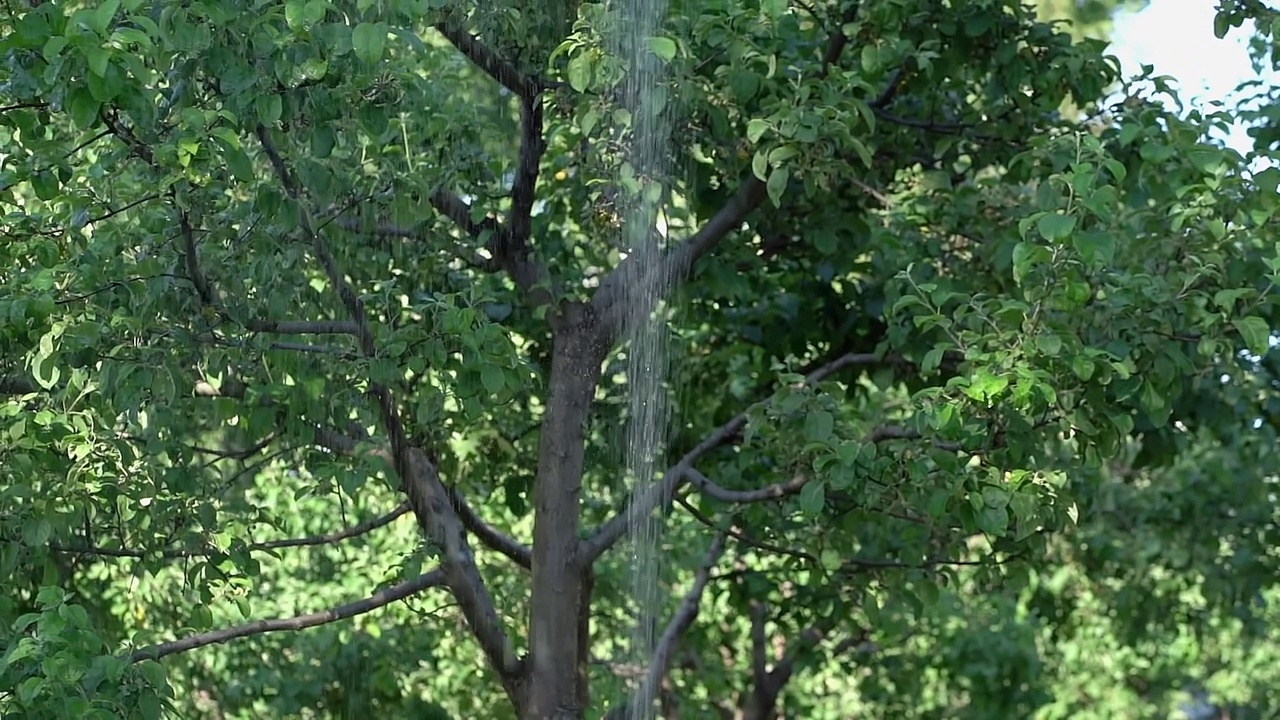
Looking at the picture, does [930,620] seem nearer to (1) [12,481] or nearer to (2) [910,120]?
(2) [910,120]

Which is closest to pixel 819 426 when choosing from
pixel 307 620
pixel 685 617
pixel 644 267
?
pixel 644 267

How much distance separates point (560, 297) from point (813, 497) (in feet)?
3.50

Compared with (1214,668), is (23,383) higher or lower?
lower

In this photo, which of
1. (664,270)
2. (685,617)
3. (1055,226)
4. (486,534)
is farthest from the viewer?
(685,617)

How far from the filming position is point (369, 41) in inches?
151

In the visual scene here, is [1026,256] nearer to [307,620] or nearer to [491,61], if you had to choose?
[491,61]

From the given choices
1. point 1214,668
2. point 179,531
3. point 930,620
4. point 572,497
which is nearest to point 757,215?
point 572,497

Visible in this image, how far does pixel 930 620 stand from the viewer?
9.90 meters

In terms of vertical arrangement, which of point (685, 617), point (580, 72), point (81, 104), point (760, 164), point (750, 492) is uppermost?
point (685, 617)

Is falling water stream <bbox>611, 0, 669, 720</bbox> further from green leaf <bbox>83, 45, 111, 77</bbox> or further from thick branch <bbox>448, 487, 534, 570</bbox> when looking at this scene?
green leaf <bbox>83, 45, 111, 77</bbox>

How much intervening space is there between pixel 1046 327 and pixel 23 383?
9.26ft

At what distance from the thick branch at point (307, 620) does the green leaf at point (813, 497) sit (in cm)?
110

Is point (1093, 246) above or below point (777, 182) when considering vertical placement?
below

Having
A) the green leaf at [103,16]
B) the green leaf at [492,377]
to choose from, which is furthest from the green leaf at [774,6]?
the green leaf at [103,16]
